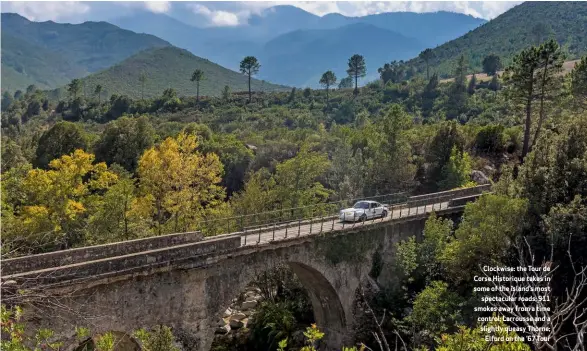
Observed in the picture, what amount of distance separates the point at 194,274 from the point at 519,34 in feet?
521

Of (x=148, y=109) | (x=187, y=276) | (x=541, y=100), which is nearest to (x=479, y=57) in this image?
(x=148, y=109)

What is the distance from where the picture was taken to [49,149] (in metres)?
50.4

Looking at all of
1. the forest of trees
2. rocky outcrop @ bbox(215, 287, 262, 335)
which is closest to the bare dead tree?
the forest of trees

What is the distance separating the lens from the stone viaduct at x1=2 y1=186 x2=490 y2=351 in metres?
17.2

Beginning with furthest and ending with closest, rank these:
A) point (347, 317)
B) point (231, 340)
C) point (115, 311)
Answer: point (231, 340), point (347, 317), point (115, 311)

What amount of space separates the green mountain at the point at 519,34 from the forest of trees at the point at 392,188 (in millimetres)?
79069

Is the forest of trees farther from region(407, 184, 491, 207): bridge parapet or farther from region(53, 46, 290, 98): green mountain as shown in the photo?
region(53, 46, 290, 98): green mountain

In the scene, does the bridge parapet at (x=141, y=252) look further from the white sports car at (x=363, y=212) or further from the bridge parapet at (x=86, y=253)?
the white sports car at (x=363, y=212)

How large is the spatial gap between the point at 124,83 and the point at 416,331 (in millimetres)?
162663

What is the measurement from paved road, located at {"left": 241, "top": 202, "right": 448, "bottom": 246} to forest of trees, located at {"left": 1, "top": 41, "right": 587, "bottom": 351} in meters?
2.23

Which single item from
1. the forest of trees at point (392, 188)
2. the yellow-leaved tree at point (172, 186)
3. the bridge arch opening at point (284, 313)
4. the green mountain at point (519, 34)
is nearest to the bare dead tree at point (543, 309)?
the forest of trees at point (392, 188)

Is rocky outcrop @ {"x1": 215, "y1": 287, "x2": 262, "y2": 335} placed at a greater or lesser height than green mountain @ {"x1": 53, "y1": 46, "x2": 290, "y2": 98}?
lesser

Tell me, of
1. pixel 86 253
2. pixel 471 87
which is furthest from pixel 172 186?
pixel 471 87

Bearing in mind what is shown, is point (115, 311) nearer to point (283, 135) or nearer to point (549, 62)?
point (549, 62)
